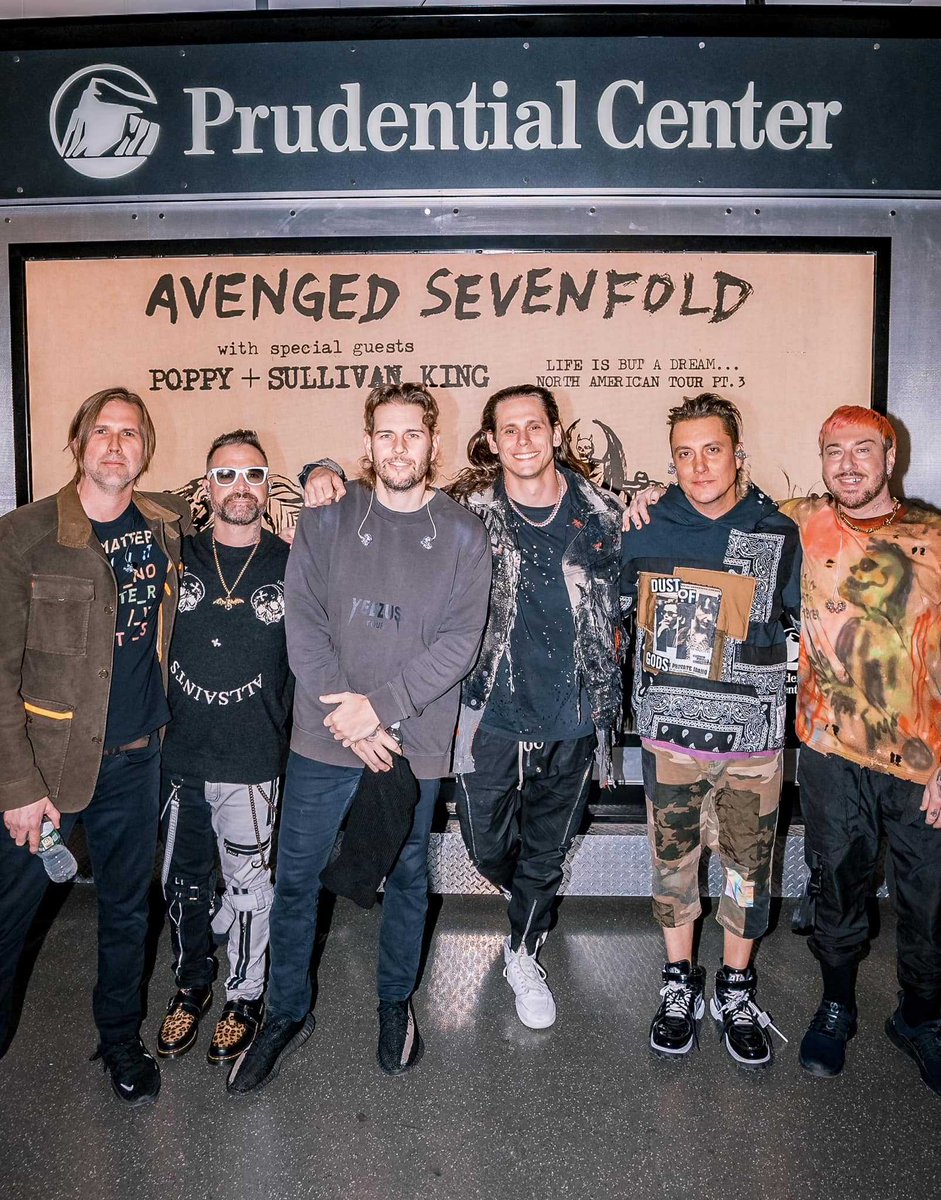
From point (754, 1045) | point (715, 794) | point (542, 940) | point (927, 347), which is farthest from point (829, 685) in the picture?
point (927, 347)

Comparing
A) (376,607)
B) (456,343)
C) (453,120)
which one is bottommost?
(376,607)

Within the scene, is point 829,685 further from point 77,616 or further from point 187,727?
point 77,616

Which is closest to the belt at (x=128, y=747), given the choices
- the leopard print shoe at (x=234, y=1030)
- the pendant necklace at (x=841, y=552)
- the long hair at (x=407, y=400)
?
the leopard print shoe at (x=234, y=1030)

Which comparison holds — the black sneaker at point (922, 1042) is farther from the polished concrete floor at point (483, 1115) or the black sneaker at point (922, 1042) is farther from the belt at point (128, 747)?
the belt at point (128, 747)

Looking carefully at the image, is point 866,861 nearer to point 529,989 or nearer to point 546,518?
point 529,989

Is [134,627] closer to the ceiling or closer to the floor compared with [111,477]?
closer to the floor

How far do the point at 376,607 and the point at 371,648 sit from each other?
121 millimetres

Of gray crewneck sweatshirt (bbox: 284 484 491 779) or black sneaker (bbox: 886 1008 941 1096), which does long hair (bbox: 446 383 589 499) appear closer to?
gray crewneck sweatshirt (bbox: 284 484 491 779)

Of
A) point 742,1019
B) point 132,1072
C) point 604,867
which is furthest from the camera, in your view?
point 604,867

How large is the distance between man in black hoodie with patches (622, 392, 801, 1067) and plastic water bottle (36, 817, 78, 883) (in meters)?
1.76

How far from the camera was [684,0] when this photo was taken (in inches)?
134

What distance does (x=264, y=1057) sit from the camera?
7.48 feet

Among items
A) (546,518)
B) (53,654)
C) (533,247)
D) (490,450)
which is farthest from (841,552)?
(53,654)

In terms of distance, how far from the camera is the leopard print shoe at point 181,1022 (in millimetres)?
2395
